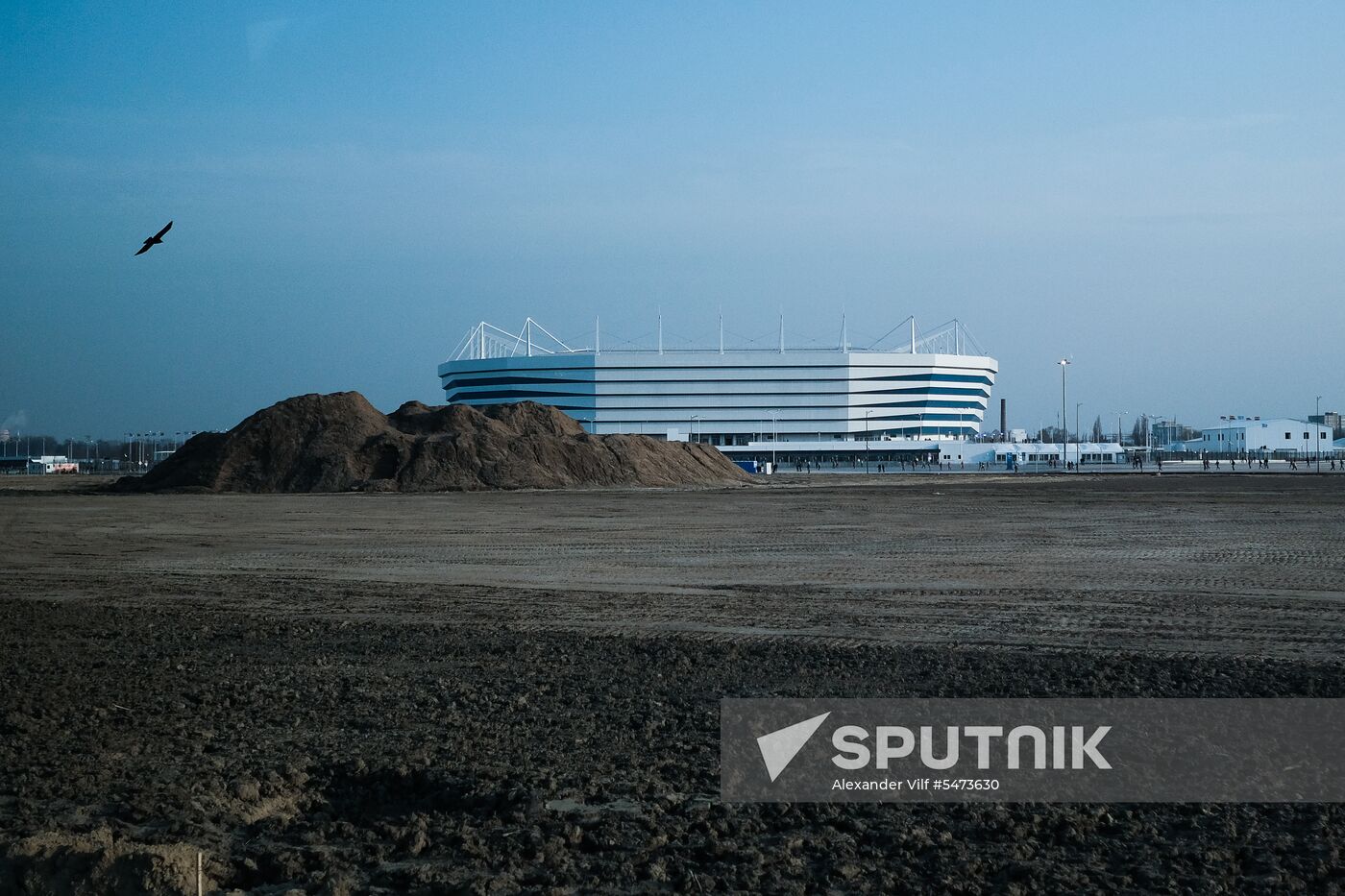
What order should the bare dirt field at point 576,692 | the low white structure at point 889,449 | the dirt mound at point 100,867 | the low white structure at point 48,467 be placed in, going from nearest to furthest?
the dirt mound at point 100,867
the bare dirt field at point 576,692
the low white structure at point 48,467
the low white structure at point 889,449

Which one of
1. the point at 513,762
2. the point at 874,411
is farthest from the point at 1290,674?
the point at 874,411

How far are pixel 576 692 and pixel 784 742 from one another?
6.98ft

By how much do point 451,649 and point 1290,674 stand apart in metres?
7.16

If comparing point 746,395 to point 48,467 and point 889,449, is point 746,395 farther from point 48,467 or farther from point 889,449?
point 48,467

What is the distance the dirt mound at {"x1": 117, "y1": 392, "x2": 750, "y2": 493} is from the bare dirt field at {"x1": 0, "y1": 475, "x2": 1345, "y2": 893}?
3308 centimetres

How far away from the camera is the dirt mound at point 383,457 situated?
55375 mm

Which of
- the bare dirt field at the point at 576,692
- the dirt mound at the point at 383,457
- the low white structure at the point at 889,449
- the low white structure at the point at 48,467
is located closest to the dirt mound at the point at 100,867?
the bare dirt field at the point at 576,692

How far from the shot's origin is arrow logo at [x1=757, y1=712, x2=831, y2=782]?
272 inches

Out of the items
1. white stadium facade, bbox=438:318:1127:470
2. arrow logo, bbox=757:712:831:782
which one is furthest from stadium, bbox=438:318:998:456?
arrow logo, bbox=757:712:831:782

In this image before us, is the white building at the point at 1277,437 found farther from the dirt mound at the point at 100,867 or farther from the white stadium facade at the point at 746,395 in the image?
the dirt mound at the point at 100,867

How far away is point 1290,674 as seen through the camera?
9.30 m

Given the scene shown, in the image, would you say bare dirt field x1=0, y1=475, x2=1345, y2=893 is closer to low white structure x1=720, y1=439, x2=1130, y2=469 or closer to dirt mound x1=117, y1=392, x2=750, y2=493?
dirt mound x1=117, y1=392, x2=750, y2=493

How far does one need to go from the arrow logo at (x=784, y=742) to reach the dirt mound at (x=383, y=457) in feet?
156

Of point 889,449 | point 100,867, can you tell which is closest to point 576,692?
point 100,867
